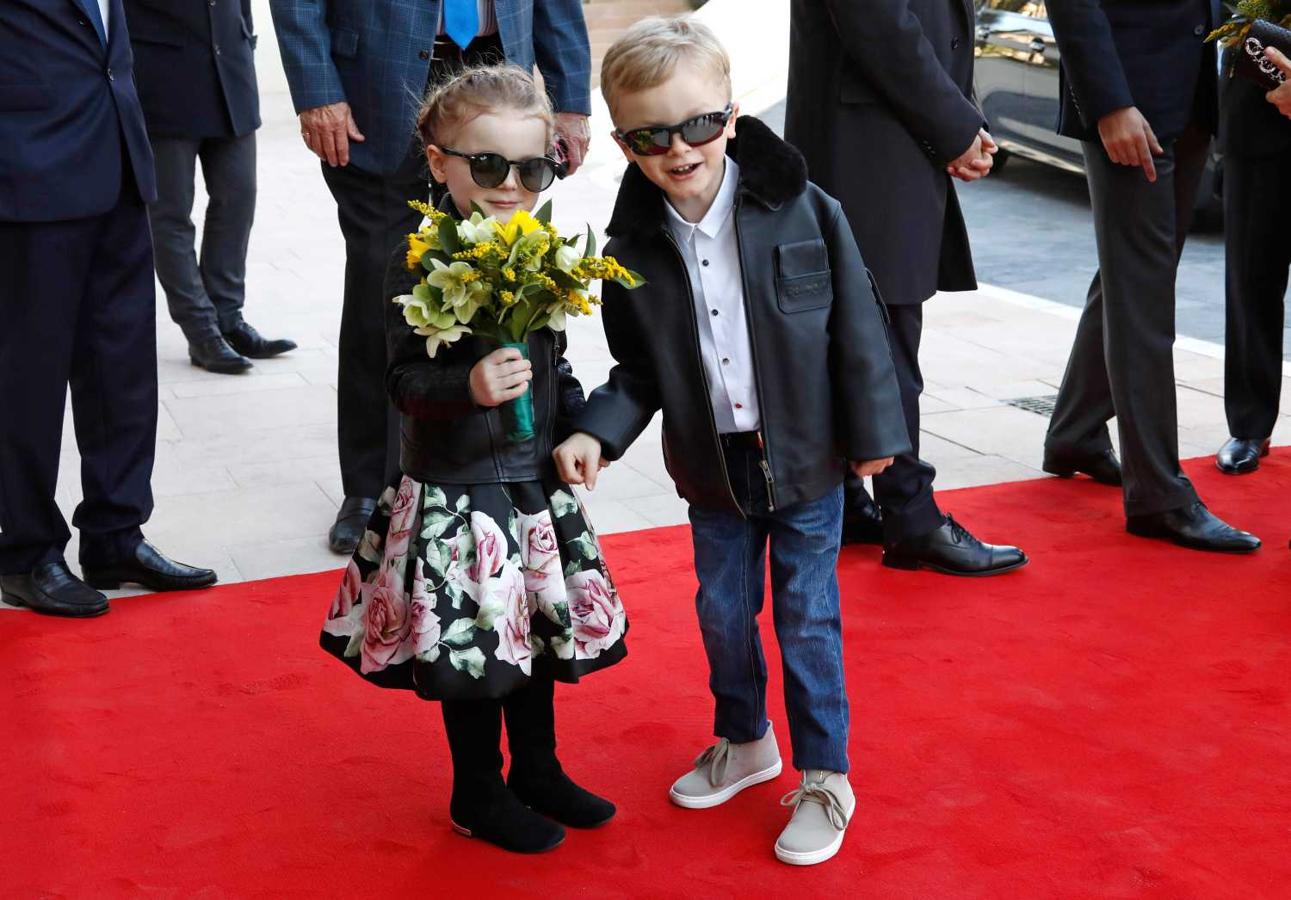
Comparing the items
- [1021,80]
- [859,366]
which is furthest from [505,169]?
[1021,80]

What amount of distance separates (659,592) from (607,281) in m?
1.35

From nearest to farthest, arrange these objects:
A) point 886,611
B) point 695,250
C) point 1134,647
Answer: point 695,250, point 1134,647, point 886,611

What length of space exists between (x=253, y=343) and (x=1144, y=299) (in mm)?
3673

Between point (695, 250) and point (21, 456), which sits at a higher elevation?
point (695, 250)

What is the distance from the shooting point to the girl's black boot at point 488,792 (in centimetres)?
276

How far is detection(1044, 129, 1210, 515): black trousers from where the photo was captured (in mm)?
4195

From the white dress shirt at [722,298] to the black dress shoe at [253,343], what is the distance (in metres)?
4.07

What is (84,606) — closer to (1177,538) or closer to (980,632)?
(980,632)

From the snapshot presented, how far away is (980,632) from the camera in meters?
3.71

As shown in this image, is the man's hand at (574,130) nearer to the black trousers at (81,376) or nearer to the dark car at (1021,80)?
the black trousers at (81,376)

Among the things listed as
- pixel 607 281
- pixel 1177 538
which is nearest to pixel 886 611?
pixel 1177 538

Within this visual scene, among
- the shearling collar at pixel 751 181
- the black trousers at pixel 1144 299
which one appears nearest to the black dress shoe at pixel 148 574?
the shearling collar at pixel 751 181

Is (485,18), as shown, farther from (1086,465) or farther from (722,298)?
(1086,465)

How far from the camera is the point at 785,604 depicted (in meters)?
2.84
